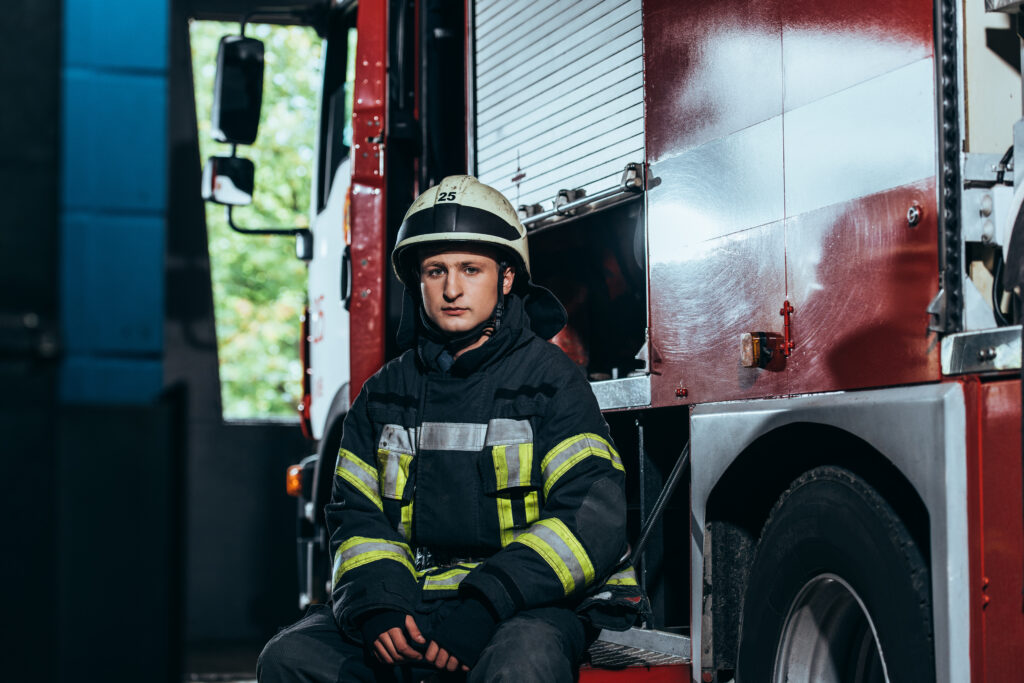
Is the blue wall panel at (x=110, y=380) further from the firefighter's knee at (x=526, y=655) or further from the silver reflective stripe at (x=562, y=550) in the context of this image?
the silver reflective stripe at (x=562, y=550)

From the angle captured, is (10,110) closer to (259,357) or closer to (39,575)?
(39,575)

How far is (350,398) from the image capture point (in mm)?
5172

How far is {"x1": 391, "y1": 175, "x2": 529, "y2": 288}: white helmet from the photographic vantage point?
3.41 meters

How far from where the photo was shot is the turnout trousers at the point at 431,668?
2799mm

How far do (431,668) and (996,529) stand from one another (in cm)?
129

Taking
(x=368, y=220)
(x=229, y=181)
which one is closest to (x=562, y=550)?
(x=368, y=220)

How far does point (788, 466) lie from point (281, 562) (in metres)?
7.41

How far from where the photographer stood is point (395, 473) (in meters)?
3.25

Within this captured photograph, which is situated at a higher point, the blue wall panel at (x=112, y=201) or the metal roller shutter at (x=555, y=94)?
the metal roller shutter at (x=555, y=94)

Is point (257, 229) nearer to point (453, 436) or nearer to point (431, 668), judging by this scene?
point (453, 436)

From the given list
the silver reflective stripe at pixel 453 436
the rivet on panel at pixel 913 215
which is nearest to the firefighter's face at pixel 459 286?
the silver reflective stripe at pixel 453 436

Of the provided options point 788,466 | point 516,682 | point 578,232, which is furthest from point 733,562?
point 578,232

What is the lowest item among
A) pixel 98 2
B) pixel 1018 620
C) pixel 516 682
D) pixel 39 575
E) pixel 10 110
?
pixel 516 682

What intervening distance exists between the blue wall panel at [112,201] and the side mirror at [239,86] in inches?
172
